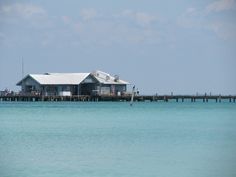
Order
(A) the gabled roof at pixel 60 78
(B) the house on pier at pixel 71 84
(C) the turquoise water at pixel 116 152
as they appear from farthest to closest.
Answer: (B) the house on pier at pixel 71 84, (A) the gabled roof at pixel 60 78, (C) the turquoise water at pixel 116 152

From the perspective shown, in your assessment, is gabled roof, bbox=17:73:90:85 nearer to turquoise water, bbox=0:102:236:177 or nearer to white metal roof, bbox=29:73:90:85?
white metal roof, bbox=29:73:90:85

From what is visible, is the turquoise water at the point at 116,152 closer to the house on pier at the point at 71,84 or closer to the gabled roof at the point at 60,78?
the gabled roof at the point at 60,78

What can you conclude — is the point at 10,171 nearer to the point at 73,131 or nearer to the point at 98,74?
the point at 73,131

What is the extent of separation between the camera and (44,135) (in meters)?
33.2

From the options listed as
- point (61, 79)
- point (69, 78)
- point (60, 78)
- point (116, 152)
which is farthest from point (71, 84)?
point (116, 152)

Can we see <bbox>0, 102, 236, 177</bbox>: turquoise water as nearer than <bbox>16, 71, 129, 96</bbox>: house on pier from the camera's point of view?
Yes

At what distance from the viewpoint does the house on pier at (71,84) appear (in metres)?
84.3

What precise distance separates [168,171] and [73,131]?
15.5 metres

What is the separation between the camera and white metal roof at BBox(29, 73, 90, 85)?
83625 mm

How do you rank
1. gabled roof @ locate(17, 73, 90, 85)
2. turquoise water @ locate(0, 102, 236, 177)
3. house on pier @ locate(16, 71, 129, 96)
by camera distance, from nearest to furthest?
turquoise water @ locate(0, 102, 236, 177)
gabled roof @ locate(17, 73, 90, 85)
house on pier @ locate(16, 71, 129, 96)

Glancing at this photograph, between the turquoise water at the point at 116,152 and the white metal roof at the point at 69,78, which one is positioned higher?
the white metal roof at the point at 69,78

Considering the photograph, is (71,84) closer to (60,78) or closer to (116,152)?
(60,78)

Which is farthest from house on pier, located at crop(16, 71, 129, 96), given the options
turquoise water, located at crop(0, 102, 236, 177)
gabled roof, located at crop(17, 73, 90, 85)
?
turquoise water, located at crop(0, 102, 236, 177)

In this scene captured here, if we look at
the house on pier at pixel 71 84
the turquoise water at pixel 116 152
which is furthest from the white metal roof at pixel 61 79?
the turquoise water at pixel 116 152
